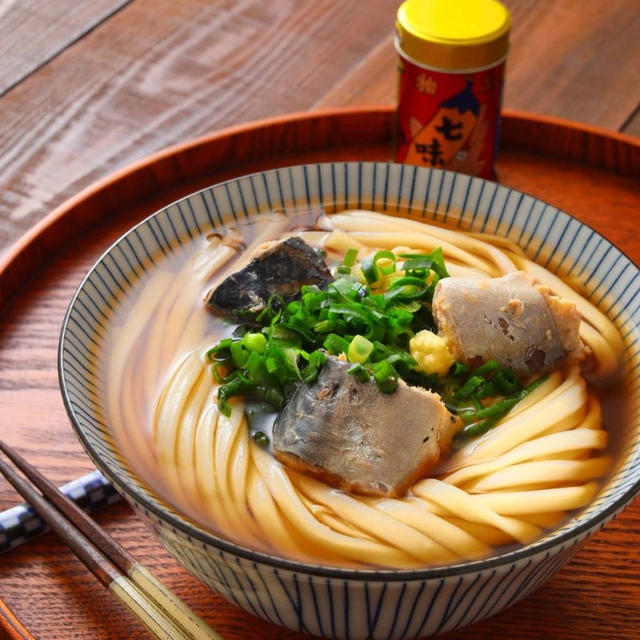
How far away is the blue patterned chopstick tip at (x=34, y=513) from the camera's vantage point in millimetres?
1783

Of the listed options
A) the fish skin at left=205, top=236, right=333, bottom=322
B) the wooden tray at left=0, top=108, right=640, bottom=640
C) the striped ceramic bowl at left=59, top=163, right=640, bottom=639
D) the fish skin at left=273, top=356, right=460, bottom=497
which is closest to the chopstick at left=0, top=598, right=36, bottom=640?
the wooden tray at left=0, top=108, right=640, bottom=640

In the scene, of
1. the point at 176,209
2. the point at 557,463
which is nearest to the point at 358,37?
the point at 176,209

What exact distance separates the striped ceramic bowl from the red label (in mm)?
394

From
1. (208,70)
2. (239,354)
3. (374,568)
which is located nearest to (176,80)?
(208,70)

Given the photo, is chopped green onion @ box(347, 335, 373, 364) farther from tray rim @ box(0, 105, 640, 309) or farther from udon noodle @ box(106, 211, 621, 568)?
tray rim @ box(0, 105, 640, 309)

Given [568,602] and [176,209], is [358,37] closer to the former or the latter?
[176,209]

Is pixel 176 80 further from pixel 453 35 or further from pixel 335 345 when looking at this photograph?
pixel 335 345

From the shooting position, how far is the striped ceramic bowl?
133 cm

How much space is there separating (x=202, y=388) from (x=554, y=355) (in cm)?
68

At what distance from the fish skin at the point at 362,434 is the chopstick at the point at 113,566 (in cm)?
32

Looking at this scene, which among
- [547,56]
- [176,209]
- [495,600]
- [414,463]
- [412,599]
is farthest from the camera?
[547,56]

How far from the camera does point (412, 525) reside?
5.06 ft

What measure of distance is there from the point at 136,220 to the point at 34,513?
95 cm

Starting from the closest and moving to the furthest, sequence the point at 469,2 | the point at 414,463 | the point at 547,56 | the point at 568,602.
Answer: the point at 414,463, the point at 568,602, the point at 469,2, the point at 547,56
